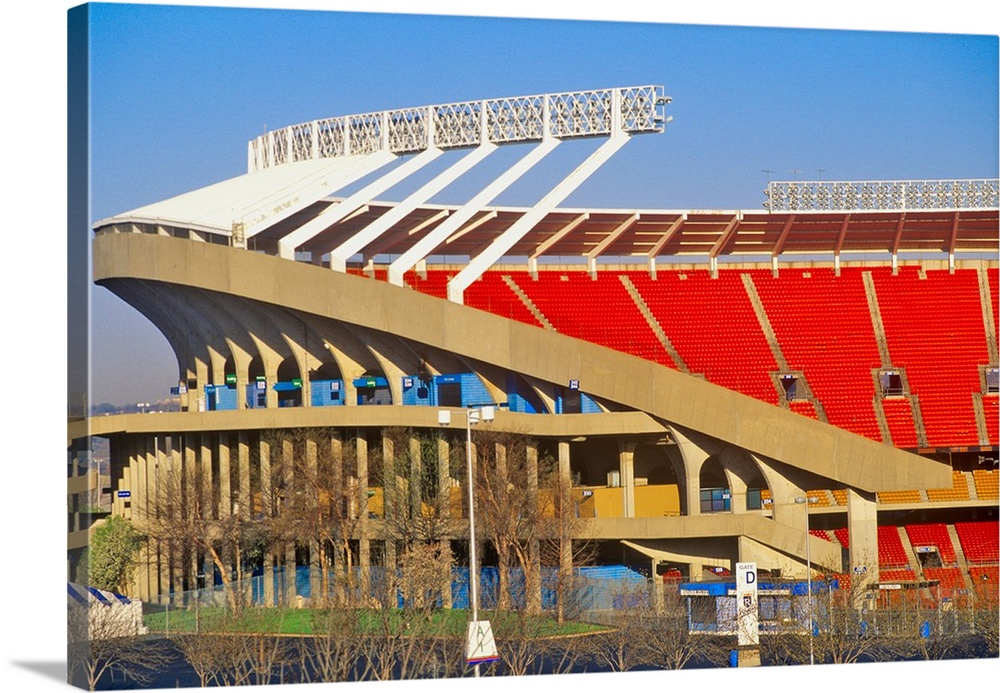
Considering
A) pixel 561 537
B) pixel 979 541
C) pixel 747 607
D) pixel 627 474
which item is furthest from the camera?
pixel 979 541

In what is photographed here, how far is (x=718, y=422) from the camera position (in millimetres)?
29969

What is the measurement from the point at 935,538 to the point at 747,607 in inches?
406

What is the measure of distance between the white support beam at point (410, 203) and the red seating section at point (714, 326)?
21.9 ft

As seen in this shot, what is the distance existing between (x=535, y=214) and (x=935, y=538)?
36.9 ft

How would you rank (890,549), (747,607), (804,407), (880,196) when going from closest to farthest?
(747,607) < (890,549) < (804,407) < (880,196)

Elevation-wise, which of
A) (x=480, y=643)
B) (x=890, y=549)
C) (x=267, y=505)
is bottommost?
(x=480, y=643)

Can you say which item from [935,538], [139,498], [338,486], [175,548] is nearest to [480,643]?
[338,486]

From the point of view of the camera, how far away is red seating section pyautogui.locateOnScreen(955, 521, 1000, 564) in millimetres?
34219

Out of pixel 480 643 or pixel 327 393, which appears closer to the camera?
pixel 480 643

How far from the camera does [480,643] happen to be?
23500 millimetres

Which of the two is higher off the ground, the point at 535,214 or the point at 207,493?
the point at 535,214

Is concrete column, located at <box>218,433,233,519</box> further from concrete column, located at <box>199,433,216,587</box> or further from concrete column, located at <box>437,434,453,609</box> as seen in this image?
concrete column, located at <box>437,434,453,609</box>

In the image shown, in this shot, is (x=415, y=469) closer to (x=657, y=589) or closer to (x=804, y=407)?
(x=657, y=589)

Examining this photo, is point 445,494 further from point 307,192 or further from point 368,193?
point 307,192
